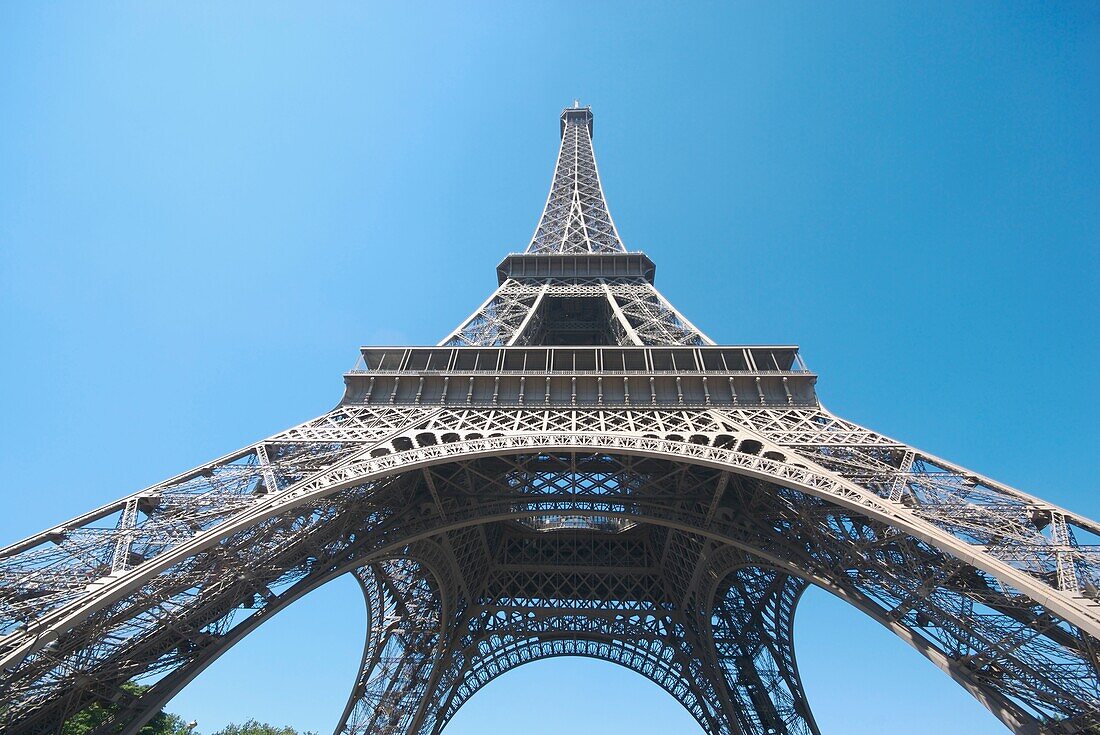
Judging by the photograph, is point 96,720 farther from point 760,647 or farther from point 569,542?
point 760,647

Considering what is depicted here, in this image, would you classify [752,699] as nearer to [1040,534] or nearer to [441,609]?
[441,609]

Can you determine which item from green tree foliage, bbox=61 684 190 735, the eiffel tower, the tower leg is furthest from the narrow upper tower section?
green tree foliage, bbox=61 684 190 735

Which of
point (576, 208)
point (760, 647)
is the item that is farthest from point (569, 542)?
point (576, 208)

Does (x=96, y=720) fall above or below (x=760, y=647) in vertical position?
below

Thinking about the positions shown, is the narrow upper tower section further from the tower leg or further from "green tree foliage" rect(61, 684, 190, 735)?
"green tree foliage" rect(61, 684, 190, 735)

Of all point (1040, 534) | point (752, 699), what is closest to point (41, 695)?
point (1040, 534)

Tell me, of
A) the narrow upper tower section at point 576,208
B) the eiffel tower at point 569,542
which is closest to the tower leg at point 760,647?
the eiffel tower at point 569,542
